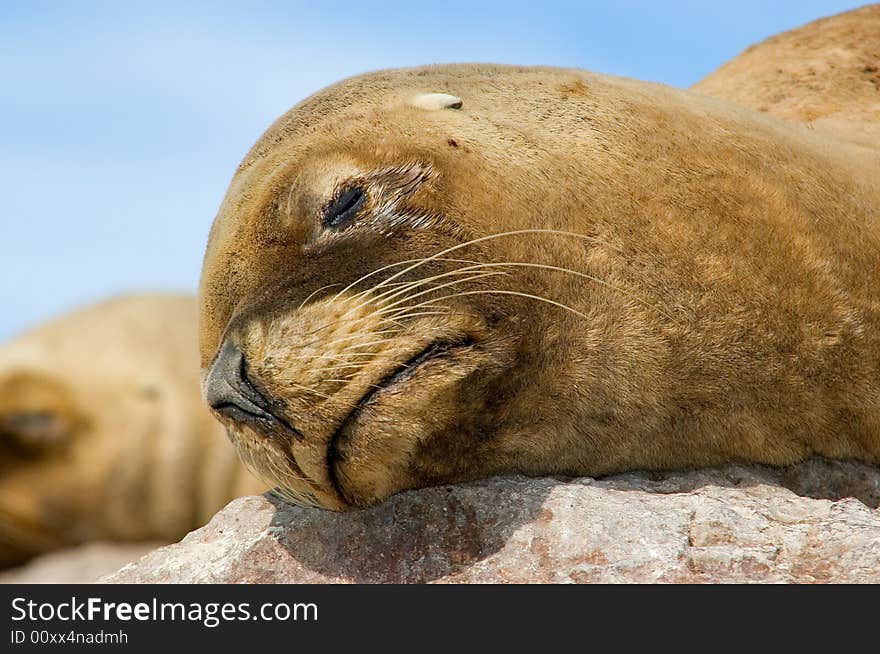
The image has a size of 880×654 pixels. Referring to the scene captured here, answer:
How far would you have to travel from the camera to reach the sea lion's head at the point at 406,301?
2957 mm

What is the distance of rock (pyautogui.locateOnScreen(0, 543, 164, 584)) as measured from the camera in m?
8.33

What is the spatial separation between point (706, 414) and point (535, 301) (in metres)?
0.67

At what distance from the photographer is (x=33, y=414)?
8828mm

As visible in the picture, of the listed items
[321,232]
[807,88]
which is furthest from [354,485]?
[807,88]

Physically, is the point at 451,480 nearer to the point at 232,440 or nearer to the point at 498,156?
the point at 232,440

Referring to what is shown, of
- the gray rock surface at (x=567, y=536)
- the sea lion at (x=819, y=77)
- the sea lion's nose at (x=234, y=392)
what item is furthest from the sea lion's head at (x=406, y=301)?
the sea lion at (x=819, y=77)

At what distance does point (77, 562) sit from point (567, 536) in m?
6.78

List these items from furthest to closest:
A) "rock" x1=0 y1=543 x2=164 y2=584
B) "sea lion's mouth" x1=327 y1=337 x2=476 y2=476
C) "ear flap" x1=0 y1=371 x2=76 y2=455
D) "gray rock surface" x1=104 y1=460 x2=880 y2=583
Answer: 1. "ear flap" x1=0 y1=371 x2=76 y2=455
2. "rock" x1=0 y1=543 x2=164 y2=584
3. "sea lion's mouth" x1=327 y1=337 x2=476 y2=476
4. "gray rock surface" x1=104 y1=460 x2=880 y2=583

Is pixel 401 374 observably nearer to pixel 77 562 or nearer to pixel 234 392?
pixel 234 392

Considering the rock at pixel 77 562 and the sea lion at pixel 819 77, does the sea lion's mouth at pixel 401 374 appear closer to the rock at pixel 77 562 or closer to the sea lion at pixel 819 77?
the sea lion at pixel 819 77

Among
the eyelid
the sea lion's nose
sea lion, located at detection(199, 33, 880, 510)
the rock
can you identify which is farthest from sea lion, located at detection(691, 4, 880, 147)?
the rock

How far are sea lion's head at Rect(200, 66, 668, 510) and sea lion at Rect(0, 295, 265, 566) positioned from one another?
5927 millimetres

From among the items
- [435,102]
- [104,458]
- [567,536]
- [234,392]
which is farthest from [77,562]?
[567,536]

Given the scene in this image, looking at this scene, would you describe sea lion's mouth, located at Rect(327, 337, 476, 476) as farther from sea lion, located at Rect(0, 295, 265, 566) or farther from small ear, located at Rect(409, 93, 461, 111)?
sea lion, located at Rect(0, 295, 265, 566)
